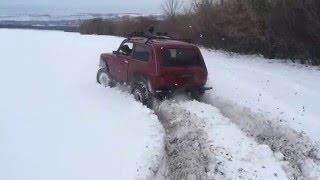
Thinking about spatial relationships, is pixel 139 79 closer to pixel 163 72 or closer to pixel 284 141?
pixel 163 72

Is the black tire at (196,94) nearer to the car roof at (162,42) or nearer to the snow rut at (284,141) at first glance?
the snow rut at (284,141)

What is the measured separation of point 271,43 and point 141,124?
421 inches

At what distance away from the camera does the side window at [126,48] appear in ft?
44.3

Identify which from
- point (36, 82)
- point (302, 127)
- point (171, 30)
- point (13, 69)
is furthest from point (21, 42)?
point (302, 127)

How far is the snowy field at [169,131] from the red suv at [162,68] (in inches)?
16.2

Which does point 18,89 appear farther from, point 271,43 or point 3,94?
point 271,43

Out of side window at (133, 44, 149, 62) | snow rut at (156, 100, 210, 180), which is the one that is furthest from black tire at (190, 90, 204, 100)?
side window at (133, 44, 149, 62)

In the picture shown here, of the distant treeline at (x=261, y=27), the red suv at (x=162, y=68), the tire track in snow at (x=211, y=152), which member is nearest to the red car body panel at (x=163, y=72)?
the red suv at (x=162, y=68)

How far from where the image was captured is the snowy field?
8.12m

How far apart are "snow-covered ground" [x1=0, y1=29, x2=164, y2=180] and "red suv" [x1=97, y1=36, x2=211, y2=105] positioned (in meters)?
0.53

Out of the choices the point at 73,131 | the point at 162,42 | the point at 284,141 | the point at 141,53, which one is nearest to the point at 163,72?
the point at 162,42

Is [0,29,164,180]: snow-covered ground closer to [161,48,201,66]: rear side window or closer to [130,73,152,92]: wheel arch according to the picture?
[130,73,152,92]: wheel arch

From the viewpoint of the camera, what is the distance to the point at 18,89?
1622cm

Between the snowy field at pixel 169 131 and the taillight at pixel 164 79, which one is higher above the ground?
the taillight at pixel 164 79
